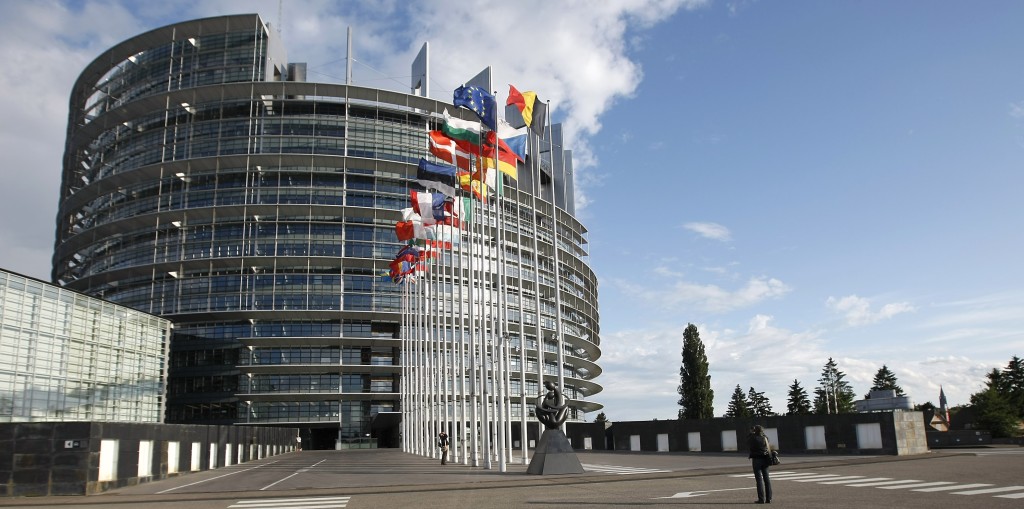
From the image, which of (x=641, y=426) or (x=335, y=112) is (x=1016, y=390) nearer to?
(x=641, y=426)

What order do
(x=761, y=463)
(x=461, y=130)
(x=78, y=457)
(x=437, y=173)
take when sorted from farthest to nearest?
(x=437, y=173) → (x=461, y=130) → (x=78, y=457) → (x=761, y=463)

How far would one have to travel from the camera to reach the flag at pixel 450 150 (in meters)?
37.9

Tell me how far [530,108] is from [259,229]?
64744 mm

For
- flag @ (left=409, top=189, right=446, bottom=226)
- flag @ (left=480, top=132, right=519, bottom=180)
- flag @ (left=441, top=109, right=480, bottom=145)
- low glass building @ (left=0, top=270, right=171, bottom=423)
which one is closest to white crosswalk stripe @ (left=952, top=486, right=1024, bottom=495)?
flag @ (left=480, top=132, right=519, bottom=180)

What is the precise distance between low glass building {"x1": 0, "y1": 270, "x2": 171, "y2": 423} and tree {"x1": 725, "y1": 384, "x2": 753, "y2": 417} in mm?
114624

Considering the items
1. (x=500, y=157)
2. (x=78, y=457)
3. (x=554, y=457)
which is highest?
(x=500, y=157)

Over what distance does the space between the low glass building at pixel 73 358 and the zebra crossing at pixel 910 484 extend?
39.4 m

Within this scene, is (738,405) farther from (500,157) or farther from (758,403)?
(500,157)

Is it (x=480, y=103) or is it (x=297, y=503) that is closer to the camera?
(x=297, y=503)

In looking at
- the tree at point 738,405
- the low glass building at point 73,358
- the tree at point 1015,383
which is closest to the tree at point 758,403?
the tree at point 738,405

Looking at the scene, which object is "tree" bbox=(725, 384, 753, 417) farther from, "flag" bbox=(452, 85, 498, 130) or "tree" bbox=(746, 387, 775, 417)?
"flag" bbox=(452, 85, 498, 130)

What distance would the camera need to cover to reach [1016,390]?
89.8m

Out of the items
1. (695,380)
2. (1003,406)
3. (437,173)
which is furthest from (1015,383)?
(437,173)

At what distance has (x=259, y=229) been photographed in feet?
301
